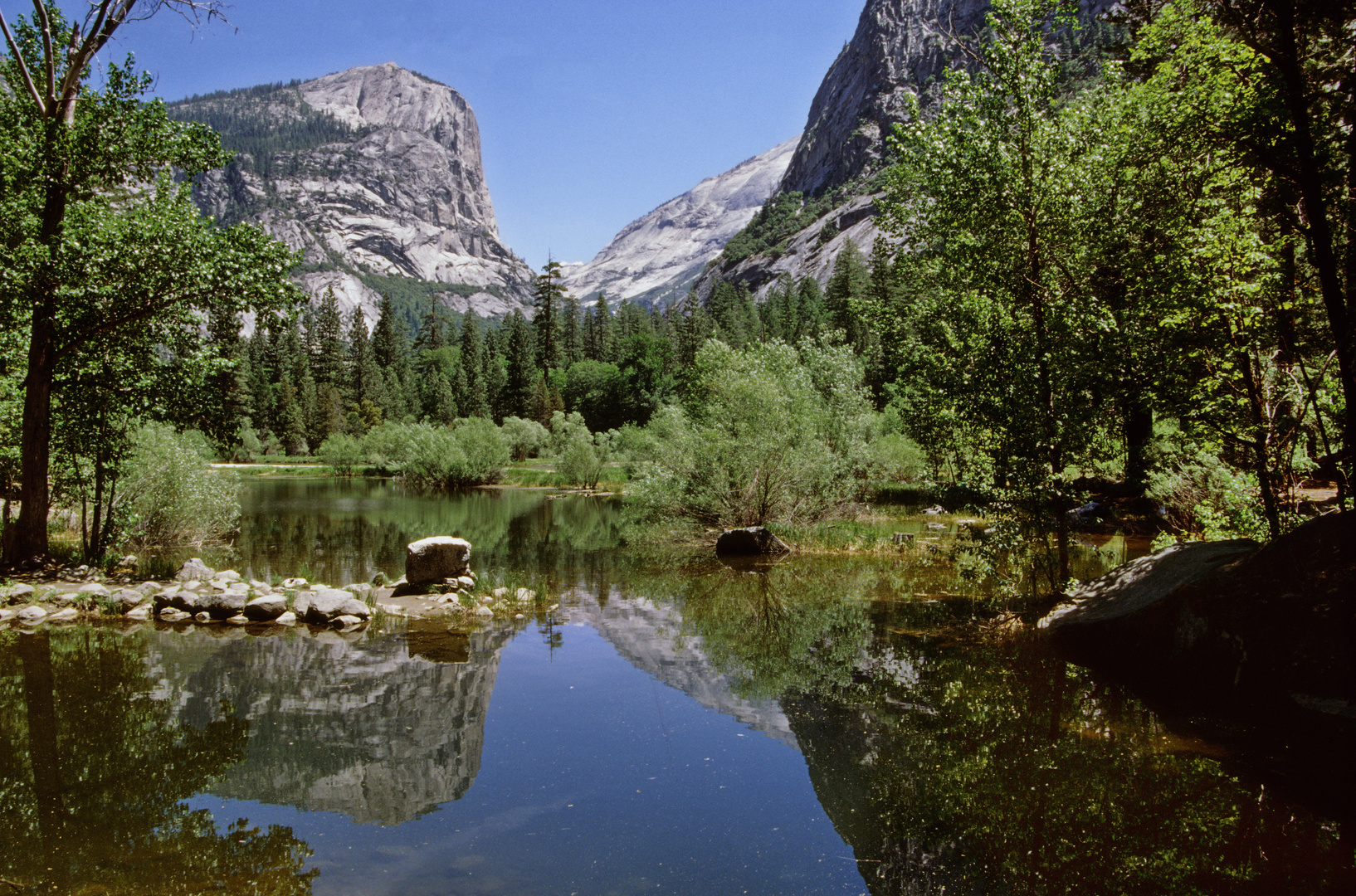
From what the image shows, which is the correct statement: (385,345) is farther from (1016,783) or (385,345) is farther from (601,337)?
(1016,783)

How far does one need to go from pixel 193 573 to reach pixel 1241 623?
18145mm

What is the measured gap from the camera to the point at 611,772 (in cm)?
796

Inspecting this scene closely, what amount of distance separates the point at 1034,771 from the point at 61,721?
34.2 ft

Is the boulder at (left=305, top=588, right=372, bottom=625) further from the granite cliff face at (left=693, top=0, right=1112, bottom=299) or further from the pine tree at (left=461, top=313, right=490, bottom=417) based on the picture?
the granite cliff face at (left=693, top=0, right=1112, bottom=299)

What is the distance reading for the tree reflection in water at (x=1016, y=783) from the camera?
226 inches

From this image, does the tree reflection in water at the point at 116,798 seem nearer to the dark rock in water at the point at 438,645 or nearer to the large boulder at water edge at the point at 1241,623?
the dark rock in water at the point at 438,645

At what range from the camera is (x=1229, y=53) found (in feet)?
31.3

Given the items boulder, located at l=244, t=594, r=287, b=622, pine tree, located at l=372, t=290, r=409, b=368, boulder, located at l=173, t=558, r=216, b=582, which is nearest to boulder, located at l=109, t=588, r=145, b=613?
boulder, located at l=173, t=558, r=216, b=582

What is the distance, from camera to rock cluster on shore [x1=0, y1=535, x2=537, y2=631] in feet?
43.7

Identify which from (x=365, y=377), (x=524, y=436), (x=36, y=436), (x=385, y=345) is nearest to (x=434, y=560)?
(x=36, y=436)

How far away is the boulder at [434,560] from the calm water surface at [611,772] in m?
2.67

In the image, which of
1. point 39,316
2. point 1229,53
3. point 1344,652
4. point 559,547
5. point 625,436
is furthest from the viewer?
point 625,436

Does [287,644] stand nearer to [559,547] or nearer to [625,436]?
[559,547]

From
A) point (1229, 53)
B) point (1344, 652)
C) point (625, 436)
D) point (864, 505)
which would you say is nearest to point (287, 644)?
point (1344, 652)
